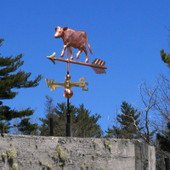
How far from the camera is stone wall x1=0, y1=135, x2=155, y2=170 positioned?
126 inches

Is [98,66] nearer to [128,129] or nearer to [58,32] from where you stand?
[58,32]

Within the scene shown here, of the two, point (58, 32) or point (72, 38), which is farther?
point (58, 32)

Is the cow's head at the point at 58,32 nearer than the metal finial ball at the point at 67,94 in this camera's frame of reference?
No

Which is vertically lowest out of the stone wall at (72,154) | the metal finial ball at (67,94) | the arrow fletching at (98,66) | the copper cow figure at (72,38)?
the stone wall at (72,154)

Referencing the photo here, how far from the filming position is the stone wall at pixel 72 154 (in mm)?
3213

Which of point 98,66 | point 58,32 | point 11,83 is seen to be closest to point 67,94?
point 98,66

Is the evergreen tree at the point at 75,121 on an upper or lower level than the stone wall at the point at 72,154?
upper

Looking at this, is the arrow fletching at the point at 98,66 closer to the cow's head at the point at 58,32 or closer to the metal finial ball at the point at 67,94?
the cow's head at the point at 58,32

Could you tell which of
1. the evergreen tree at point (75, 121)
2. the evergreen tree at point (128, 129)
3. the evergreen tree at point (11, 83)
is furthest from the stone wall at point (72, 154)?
the evergreen tree at point (75, 121)

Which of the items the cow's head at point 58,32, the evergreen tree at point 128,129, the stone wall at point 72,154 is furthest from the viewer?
the evergreen tree at point 128,129

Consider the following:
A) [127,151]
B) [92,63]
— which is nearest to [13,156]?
[127,151]

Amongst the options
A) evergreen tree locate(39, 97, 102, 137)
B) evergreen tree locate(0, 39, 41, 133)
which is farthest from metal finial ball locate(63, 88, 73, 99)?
evergreen tree locate(39, 97, 102, 137)

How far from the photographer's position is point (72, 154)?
11.6 ft

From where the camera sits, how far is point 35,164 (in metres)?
3.31
